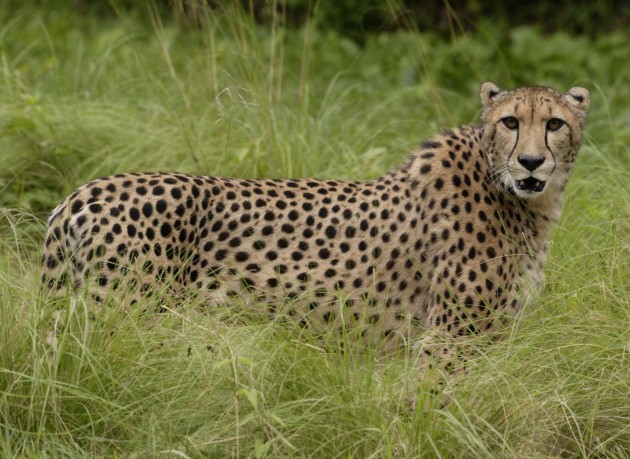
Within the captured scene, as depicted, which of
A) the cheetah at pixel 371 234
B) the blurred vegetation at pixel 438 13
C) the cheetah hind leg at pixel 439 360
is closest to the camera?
the cheetah hind leg at pixel 439 360

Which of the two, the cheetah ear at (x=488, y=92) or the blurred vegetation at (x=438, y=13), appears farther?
the blurred vegetation at (x=438, y=13)

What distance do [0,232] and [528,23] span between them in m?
7.06

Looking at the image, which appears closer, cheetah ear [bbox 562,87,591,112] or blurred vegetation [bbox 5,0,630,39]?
cheetah ear [bbox 562,87,591,112]

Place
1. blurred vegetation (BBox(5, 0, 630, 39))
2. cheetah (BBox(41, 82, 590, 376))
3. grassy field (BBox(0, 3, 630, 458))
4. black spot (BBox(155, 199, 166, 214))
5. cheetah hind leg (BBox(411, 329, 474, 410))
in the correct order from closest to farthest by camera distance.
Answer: grassy field (BBox(0, 3, 630, 458))
cheetah hind leg (BBox(411, 329, 474, 410))
cheetah (BBox(41, 82, 590, 376))
black spot (BBox(155, 199, 166, 214))
blurred vegetation (BBox(5, 0, 630, 39))

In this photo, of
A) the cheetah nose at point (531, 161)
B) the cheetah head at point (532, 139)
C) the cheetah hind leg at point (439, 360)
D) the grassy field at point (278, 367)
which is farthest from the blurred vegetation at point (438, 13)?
the cheetah hind leg at point (439, 360)

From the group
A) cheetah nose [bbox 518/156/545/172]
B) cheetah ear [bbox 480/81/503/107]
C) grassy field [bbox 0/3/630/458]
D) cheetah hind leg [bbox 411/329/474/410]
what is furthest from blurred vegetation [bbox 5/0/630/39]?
cheetah hind leg [bbox 411/329/474/410]

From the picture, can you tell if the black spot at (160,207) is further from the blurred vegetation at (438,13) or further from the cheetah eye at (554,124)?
the blurred vegetation at (438,13)

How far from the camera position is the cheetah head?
4.85 meters

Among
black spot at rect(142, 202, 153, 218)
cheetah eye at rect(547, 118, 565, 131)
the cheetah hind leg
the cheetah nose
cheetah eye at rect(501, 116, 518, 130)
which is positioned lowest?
the cheetah hind leg

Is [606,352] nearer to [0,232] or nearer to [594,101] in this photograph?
[0,232]

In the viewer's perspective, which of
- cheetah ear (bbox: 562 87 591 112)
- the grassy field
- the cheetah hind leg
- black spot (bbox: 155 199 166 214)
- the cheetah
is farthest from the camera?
cheetah ear (bbox: 562 87 591 112)

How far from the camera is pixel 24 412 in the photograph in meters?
4.14

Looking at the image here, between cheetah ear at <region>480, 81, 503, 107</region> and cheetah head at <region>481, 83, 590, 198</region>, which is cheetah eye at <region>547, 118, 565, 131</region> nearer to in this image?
cheetah head at <region>481, 83, 590, 198</region>

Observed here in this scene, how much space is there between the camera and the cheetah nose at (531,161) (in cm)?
482
